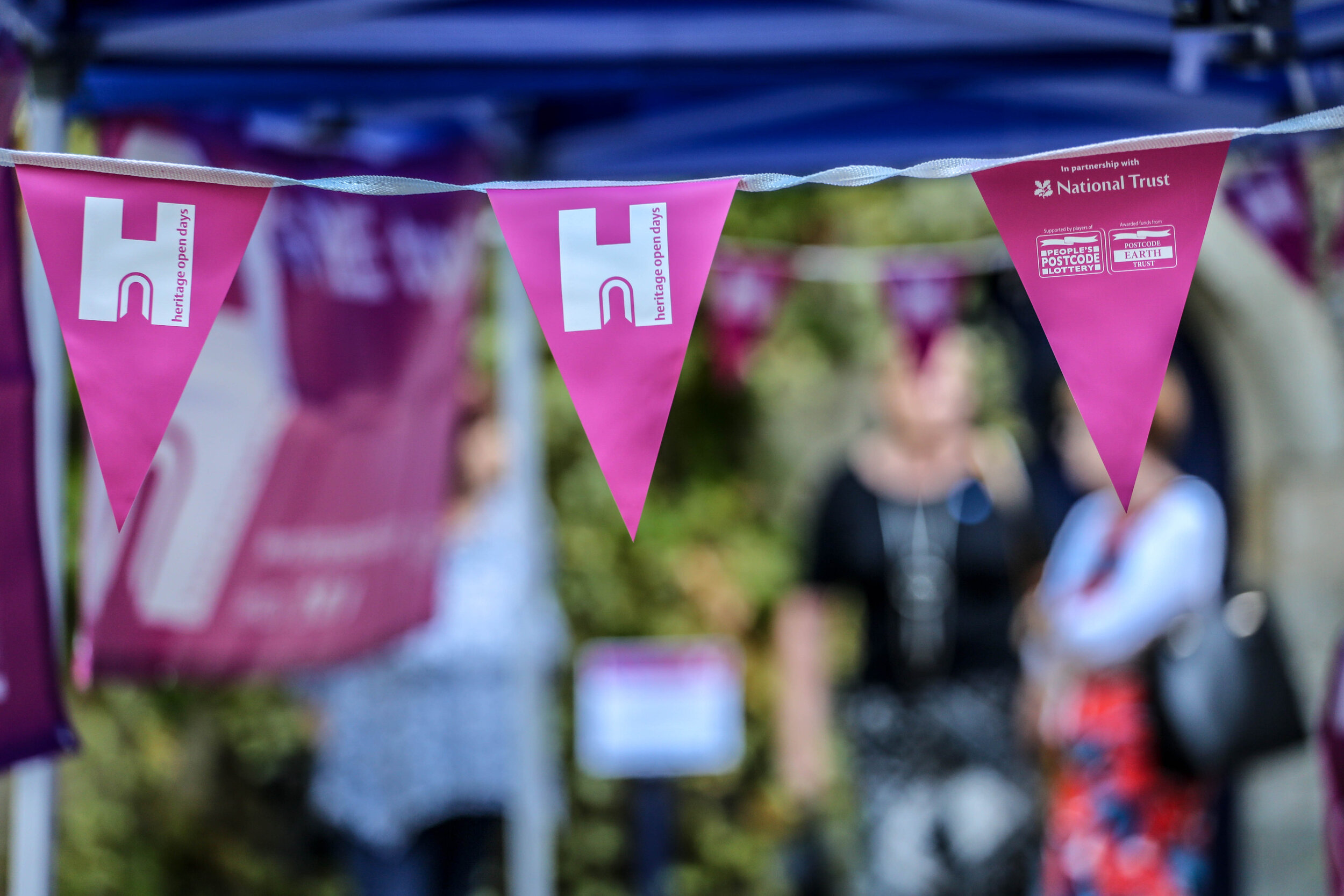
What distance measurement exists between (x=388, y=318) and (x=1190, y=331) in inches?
124

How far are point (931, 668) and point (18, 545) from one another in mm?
1970

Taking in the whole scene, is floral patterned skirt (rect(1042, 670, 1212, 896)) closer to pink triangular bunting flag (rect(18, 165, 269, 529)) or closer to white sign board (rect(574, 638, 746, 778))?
white sign board (rect(574, 638, 746, 778))

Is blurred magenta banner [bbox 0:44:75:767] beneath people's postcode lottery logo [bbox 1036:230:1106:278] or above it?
beneath

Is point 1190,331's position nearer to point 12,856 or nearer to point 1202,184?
point 1202,184

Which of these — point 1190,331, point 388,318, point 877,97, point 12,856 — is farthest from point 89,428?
point 1190,331

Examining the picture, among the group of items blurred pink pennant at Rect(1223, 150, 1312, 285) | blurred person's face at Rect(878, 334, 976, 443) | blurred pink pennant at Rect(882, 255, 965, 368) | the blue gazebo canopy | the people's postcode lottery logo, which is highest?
the blue gazebo canopy

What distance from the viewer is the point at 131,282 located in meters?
1.60

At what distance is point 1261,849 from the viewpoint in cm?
454

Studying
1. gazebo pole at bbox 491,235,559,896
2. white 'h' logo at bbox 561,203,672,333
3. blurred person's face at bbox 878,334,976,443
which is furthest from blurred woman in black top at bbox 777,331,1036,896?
white 'h' logo at bbox 561,203,672,333

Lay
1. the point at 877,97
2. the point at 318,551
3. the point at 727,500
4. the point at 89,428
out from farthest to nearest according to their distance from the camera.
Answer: the point at 727,500
the point at 877,97
the point at 318,551
the point at 89,428

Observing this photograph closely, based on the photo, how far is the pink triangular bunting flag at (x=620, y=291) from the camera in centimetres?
165

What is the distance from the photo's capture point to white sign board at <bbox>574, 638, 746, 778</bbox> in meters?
3.89

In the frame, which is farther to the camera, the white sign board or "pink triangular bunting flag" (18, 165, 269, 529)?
the white sign board

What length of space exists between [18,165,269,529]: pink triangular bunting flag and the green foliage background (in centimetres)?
318
